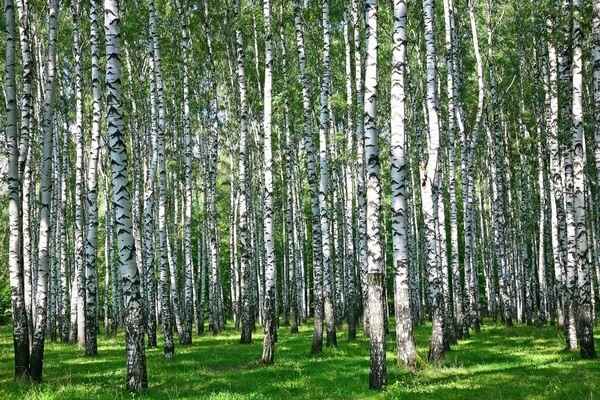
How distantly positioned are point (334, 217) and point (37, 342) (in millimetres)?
20182

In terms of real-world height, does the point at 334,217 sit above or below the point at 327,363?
above

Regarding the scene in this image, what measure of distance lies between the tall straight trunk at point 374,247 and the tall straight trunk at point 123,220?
14.1ft

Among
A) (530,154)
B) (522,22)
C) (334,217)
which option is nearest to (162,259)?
(334,217)

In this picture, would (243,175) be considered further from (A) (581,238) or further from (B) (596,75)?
(B) (596,75)

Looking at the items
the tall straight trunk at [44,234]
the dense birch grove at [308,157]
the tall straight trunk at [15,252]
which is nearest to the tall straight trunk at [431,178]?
the dense birch grove at [308,157]

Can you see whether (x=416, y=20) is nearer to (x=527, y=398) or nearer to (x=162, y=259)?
(x=162, y=259)

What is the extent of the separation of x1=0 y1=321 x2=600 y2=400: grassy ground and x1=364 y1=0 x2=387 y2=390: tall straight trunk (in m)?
0.52

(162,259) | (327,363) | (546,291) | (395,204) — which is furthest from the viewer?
(546,291)

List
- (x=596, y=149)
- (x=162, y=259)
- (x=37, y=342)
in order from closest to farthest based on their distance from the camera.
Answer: (x=37, y=342), (x=596, y=149), (x=162, y=259)

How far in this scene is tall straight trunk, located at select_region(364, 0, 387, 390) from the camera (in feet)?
28.6

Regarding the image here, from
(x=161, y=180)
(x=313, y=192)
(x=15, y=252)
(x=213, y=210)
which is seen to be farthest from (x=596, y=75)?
(x=213, y=210)

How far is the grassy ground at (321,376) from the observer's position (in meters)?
8.74

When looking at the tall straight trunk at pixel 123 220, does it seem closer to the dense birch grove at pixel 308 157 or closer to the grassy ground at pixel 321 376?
the dense birch grove at pixel 308 157

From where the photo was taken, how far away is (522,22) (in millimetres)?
25328
